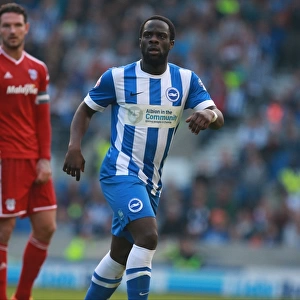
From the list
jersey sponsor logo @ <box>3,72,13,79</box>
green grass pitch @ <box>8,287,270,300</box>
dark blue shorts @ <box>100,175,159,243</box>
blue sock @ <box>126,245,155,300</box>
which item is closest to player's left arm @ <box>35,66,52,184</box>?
jersey sponsor logo @ <box>3,72,13,79</box>

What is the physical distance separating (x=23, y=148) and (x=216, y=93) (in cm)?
947

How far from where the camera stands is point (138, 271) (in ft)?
21.6

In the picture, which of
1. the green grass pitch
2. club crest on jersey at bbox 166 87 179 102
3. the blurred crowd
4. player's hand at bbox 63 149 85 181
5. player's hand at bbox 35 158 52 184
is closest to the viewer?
player's hand at bbox 63 149 85 181

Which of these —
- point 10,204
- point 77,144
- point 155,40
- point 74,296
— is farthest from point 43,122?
point 74,296

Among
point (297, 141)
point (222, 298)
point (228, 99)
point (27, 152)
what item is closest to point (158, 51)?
point (27, 152)

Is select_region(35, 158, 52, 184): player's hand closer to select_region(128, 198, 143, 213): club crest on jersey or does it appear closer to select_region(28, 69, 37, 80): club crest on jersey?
select_region(28, 69, 37, 80): club crest on jersey

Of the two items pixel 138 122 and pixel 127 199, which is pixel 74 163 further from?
pixel 138 122

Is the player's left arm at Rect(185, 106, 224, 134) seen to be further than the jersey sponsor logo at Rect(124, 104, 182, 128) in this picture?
No

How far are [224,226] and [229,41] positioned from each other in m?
4.76

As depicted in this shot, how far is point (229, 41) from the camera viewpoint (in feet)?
59.7

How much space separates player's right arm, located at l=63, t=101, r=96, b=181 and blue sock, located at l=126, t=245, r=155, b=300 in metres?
0.76

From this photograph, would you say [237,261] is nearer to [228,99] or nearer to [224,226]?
[224,226]

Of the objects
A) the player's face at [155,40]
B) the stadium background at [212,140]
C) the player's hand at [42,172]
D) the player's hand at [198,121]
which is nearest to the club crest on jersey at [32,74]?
the player's hand at [42,172]

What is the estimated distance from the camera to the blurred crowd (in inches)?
593
